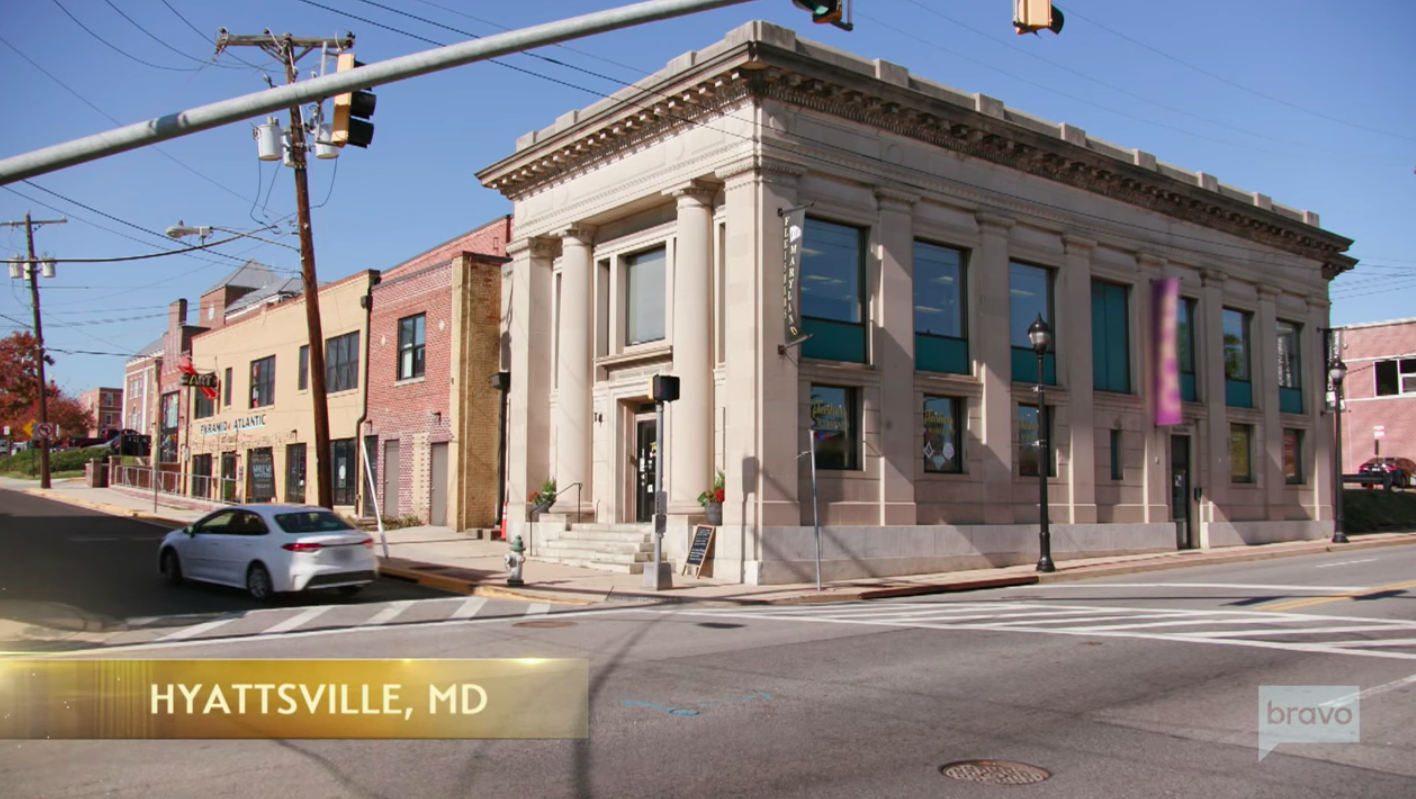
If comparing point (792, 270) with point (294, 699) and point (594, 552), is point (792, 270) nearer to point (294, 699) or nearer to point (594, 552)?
point (594, 552)

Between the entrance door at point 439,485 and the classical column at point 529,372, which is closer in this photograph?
the classical column at point 529,372

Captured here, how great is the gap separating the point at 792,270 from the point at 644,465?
258 inches

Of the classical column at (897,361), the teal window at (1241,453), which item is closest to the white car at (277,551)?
the classical column at (897,361)

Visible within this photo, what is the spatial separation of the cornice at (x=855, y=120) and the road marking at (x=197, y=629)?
41.0ft

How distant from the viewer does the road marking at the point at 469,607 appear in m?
15.9

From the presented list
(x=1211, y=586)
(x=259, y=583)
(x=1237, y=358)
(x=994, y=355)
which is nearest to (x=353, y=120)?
(x=259, y=583)

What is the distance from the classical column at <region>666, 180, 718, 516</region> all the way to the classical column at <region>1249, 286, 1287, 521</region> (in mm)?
19930

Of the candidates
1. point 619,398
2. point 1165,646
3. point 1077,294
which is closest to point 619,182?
point 619,398

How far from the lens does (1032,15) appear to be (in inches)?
394

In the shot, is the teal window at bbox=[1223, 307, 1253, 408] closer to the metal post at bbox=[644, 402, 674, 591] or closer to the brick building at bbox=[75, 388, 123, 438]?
the metal post at bbox=[644, 402, 674, 591]

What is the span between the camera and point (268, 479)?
40.6 m

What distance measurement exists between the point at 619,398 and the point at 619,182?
500cm

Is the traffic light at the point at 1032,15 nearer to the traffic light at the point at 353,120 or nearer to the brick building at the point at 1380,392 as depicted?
the traffic light at the point at 353,120

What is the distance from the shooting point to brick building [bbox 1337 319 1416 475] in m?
56.9
